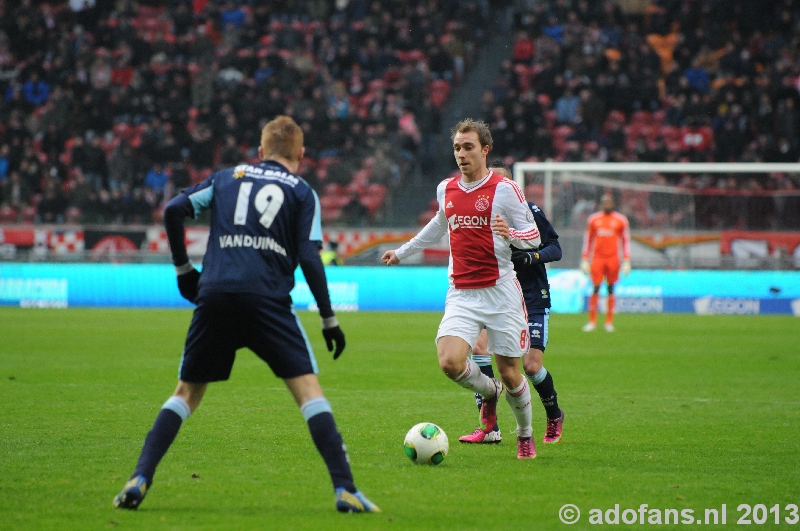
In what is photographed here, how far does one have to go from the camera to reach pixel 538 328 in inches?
311

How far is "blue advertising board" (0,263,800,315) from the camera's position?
2295 cm

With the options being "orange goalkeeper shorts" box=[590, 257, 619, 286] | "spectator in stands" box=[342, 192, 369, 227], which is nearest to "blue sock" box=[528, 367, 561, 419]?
"orange goalkeeper shorts" box=[590, 257, 619, 286]

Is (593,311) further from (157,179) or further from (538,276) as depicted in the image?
(157,179)

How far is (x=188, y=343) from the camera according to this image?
532 centimetres

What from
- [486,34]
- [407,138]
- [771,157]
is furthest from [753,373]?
[486,34]

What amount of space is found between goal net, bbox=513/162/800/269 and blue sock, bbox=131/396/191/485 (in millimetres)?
18376

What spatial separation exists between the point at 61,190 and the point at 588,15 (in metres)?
16.0

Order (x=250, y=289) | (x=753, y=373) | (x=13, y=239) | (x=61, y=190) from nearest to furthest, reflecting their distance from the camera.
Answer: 1. (x=250, y=289)
2. (x=753, y=373)
3. (x=13, y=239)
4. (x=61, y=190)

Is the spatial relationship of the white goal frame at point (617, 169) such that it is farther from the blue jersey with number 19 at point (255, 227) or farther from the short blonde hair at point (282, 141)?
the blue jersey with number 19 at point (255, 227)

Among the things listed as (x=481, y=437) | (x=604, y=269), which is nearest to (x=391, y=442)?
(x=481, y=437)

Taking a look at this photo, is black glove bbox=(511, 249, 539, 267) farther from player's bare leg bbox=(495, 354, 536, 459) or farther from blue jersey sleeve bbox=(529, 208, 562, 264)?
player's bare leg bbox=(495, 354, 536, 459)

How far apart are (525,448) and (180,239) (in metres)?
2.98

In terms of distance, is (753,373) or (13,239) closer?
(753,373)

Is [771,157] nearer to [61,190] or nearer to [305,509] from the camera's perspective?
[61,190]
